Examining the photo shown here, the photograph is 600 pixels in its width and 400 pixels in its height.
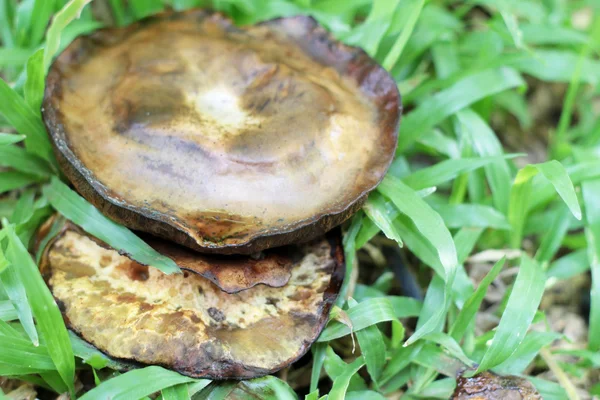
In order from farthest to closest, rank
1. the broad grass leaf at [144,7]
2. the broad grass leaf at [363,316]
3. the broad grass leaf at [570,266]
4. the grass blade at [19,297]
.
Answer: the broad grass leaf at [144,7] → the broad grass leaf at [570,266] → the broad grass leaf at [363,316] → the grass blade at [19,297]

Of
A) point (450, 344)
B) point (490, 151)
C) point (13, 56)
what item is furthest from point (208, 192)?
point (490, 151)

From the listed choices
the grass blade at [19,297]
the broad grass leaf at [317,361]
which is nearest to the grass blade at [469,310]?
the broad grass leaf at [317,361]

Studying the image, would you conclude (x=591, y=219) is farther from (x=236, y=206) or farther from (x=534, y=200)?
(x=236, y=206)

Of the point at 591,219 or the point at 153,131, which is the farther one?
the point at 591,219

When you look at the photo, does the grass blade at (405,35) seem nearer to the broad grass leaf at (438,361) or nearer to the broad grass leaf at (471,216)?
the broad grass leaf at (471,216)

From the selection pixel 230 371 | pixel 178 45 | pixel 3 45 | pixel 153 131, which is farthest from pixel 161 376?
pixel 3 45

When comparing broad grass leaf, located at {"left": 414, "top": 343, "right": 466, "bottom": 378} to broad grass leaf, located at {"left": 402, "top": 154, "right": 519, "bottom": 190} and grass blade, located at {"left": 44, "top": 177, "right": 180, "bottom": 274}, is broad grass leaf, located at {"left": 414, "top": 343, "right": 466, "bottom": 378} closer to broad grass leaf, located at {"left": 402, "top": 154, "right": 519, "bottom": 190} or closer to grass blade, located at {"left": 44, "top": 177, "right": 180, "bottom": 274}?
broad grass leaf, located at {"left": 402, "top": 154, "right": 519, "bottom": 190}

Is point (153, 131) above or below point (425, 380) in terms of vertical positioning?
above
